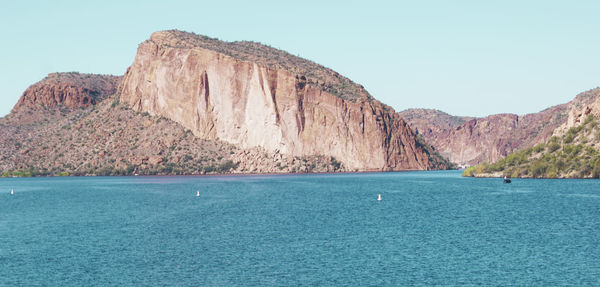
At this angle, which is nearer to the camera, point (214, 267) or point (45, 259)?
point (214, 267)

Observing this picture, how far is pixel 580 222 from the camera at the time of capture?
52.6 metres

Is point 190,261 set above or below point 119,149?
below

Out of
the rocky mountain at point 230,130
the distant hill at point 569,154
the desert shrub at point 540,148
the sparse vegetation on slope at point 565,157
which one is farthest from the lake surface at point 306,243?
the rocky mountain at point 230,130

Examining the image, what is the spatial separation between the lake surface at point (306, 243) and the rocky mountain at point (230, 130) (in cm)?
9884

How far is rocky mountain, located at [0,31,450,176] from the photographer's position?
17475 cm

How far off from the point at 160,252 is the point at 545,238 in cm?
2535

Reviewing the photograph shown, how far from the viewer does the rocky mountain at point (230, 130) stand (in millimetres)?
174750

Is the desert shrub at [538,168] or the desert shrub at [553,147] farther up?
the desert shrub at [553,147]

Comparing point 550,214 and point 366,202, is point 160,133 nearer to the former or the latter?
point 366,202

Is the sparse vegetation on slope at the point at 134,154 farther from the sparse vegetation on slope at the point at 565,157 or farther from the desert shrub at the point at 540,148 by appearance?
the desert shrub at the point at 540,148

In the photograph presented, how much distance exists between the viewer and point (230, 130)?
18100cm

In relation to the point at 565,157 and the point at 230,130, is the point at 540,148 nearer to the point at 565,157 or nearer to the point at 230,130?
the point at 565,157

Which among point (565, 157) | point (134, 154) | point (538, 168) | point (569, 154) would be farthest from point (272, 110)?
point (569, 154)

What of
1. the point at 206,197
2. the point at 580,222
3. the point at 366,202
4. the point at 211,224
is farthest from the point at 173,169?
the point at 580,222
